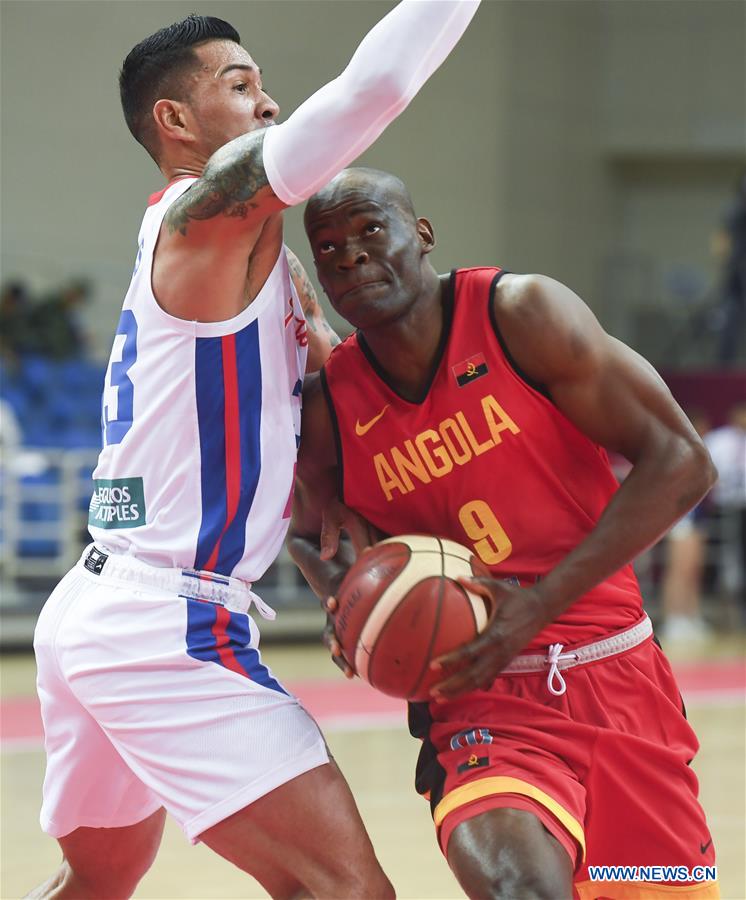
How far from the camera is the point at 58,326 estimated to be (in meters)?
→ 13.8

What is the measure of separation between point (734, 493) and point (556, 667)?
34.6ft

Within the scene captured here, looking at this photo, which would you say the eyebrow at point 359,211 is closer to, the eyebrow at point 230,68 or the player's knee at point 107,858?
the eyebrow at point 230,68

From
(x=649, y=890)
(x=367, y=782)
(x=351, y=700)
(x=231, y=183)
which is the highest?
(x=231, y=183)

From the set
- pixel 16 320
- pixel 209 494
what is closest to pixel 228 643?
pixel 209 494

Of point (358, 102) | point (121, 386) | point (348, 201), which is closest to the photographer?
point (358, 102)

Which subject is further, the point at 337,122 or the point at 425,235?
the point at 425,235

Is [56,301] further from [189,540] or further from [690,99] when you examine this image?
[189,540]

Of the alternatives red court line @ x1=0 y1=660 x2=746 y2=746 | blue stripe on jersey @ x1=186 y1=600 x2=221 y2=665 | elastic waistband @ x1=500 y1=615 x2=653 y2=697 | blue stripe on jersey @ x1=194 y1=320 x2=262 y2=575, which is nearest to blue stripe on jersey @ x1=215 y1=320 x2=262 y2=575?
blue stripe on jersey @ x1=194 y1=320 x2=262 y2=575

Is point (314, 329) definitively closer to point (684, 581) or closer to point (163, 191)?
point (163, 191)

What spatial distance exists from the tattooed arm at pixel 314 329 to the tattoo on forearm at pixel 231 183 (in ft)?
2.04

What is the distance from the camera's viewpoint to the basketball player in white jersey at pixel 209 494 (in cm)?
283

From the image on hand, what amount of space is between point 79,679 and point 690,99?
54.7 ft

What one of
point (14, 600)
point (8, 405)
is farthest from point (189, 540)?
point (8, 405)

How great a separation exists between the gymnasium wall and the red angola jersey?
35.4 ft
